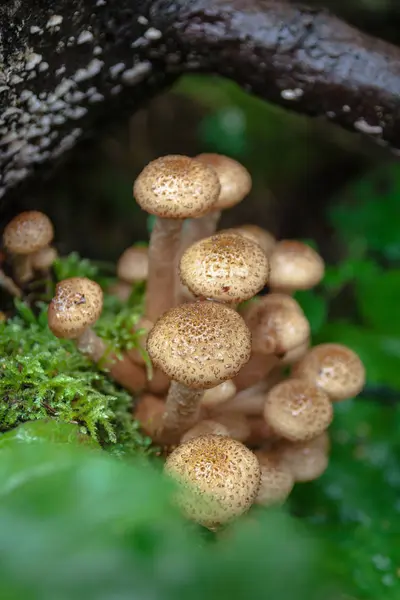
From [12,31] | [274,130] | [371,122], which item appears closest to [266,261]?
[371,122]

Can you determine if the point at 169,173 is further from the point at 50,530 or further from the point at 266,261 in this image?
the point at 50,530

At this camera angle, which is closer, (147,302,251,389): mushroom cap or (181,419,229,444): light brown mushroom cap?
(147,302,251,389): mushroom cap

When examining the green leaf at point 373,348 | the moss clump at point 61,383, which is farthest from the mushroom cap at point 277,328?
the green leaf at point 373,348

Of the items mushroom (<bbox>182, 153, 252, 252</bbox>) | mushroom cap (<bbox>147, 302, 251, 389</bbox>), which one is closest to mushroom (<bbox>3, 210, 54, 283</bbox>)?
mushroom (<bbox>182, 153, 252, 252</bbox>)

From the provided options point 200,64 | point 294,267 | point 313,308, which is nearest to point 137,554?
point 294,267

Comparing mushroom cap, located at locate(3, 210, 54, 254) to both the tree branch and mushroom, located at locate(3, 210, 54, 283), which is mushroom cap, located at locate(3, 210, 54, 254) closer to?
mushroom, located at locate(3, 210, 54, 283)

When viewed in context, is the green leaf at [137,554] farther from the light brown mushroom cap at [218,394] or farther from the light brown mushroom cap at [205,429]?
the light brown mushroom cap at [218,394]
